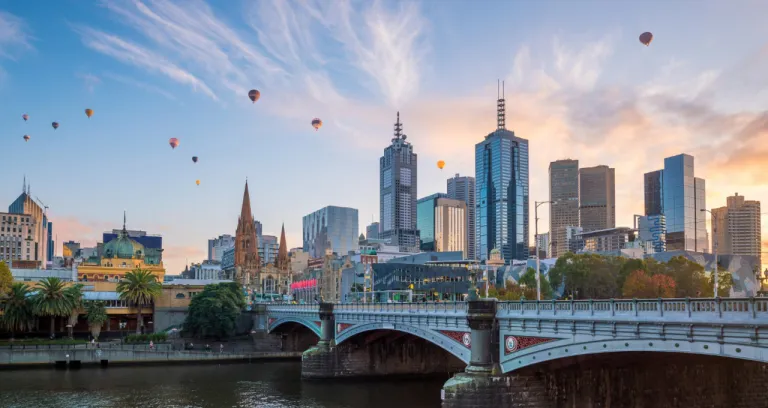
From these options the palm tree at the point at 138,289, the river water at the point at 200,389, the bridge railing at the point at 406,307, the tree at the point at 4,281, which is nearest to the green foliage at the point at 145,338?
the palm tree at the point at 138,289

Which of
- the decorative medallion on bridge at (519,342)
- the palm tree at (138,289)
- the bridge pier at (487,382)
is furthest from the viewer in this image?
A: the palm tree at (138,289)

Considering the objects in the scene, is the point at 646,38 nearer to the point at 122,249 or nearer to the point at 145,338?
the point at 145,338

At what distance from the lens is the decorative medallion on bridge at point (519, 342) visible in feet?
162

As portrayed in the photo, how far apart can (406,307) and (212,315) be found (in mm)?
60380

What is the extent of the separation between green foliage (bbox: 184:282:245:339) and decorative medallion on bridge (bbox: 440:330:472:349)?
221 feet

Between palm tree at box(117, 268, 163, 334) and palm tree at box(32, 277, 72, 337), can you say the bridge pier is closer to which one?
palm tree at box(32, 277, 72, 337)

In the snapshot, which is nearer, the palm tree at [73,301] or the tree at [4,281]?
the palm tree at [73,301]

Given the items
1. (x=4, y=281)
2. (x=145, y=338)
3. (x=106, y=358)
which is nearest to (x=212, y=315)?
(x=145, y=338)

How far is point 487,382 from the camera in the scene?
172ft

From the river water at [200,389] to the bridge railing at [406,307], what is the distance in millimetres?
A: 8625

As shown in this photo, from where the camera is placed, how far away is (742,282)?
17988 cm

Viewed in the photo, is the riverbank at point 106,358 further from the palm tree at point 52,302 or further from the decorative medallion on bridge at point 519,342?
the decorative medallion on bridge at point 519,342

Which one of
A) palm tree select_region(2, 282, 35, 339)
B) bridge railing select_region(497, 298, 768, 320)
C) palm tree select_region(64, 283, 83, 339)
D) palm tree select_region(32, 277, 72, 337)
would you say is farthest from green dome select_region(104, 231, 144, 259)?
bridge railing select_region(497, 298, 768, 320)

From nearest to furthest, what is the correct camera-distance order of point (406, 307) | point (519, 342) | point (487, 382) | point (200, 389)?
point (519, 342) < point (487, 382) < point (406, 307) < point (200, 389)
